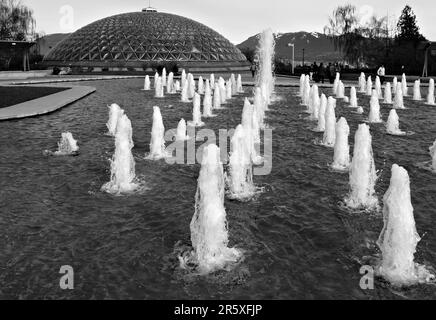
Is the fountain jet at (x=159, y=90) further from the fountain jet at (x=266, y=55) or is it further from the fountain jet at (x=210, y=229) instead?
the fountain jet at (x=210, y=229)

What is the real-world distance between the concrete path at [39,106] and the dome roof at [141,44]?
41.8 m

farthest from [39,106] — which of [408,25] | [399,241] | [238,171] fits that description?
[408,25]

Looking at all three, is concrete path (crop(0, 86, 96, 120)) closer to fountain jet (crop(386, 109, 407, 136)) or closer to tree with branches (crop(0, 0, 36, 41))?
fountain jet (crop(386, 109, 407, 136))

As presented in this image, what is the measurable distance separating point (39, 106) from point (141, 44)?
52872 millimetres

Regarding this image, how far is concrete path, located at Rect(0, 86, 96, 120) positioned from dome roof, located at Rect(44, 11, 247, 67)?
1645 inches

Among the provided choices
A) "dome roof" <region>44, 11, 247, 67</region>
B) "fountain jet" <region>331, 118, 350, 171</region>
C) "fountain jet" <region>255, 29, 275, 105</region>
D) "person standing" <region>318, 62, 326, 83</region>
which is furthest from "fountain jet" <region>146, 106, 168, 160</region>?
"dome roof" <region>44, 11, 247, 67</region>

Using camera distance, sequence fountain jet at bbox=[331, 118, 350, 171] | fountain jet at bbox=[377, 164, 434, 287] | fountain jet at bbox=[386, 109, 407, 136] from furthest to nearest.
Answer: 1. fountain jet at bbox=[386, 109, 407, 136]
2. fountain jet at bbox=[331, 118, 350, 171]
3. fountain jet at bbox=[377, 164, 434, 287]

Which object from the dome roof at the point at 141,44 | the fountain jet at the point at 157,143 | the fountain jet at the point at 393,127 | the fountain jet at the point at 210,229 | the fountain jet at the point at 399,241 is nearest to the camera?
the fountain jet at the point at 399,241

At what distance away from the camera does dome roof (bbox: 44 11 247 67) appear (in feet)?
235

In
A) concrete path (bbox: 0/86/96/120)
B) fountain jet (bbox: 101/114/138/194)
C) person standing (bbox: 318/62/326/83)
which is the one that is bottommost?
fountain jet (bbox: 101/114/138/194)

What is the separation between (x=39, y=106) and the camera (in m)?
24.0

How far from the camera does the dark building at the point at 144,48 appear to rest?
69438mm

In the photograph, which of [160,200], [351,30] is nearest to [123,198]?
[160,200]

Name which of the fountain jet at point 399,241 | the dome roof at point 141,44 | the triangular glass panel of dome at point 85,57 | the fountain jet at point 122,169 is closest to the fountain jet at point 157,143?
the fountain jet at point 122,169
